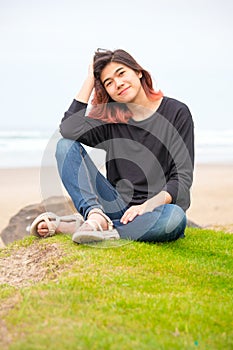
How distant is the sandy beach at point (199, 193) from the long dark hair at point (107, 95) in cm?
545

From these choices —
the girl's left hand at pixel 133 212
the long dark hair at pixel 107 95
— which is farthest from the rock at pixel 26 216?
the girl's left hand at pixel 133 212

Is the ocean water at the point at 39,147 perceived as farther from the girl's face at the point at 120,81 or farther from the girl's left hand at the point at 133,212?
the girl's left hand at the point at 133,212

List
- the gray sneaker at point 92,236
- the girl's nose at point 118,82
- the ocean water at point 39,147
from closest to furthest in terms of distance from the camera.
Result: the gray sneaker at point 92,236 < the girl's nose at point 118,82 < the ocean water at point 39,147

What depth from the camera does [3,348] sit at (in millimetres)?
3164

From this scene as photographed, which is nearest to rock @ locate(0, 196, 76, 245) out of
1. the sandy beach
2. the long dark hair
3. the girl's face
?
the sandy beach

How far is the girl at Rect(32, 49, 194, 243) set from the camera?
5562 millimetres

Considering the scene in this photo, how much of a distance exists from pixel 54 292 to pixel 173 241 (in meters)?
2.26

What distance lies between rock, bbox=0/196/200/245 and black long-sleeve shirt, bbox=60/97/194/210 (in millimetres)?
3146

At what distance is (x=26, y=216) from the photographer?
30.4ft

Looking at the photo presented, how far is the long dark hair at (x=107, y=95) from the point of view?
19.4ft

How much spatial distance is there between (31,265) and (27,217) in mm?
3969

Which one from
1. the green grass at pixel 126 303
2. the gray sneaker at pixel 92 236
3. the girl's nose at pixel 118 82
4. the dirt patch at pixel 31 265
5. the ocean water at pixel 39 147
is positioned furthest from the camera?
the ocean water at pixel 39 147

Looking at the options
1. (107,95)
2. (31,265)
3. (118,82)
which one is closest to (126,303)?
(31,265)

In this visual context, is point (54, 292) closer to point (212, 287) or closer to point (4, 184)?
point (212, 287)
